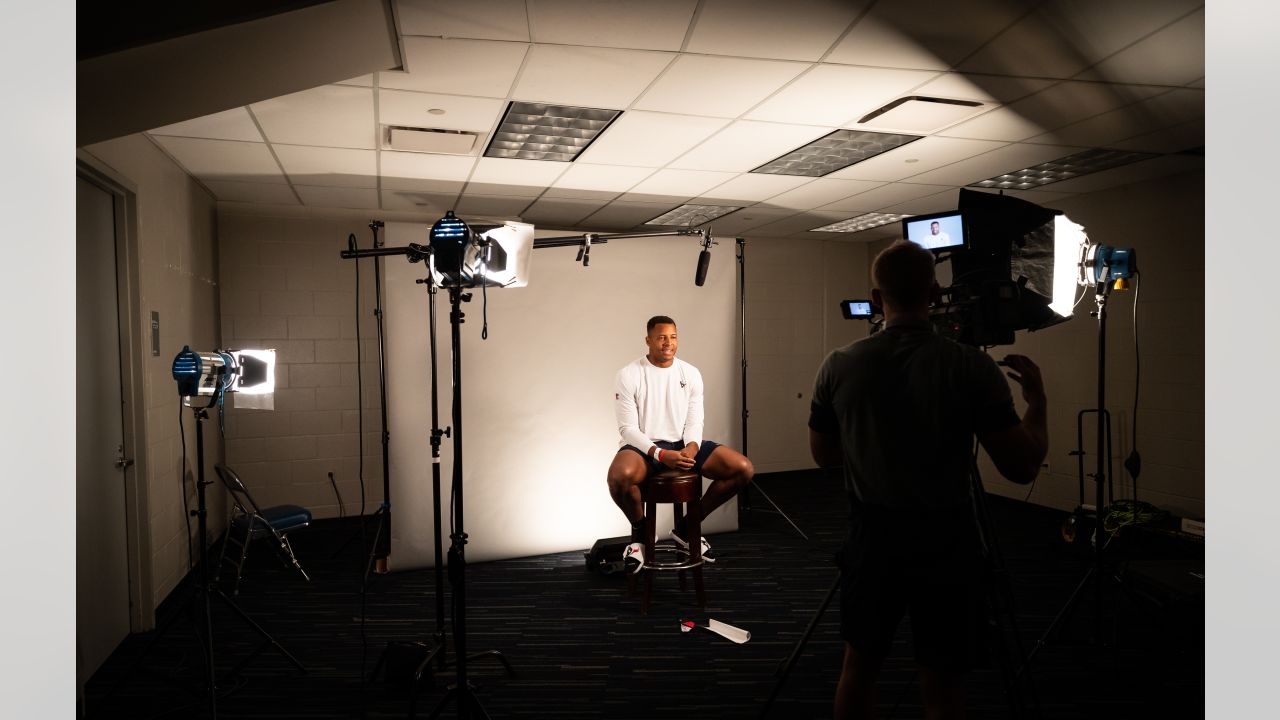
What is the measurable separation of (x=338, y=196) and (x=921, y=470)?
479 centimetres

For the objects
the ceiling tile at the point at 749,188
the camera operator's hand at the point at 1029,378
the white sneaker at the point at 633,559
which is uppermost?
the ceiling tile at the point at 749,188

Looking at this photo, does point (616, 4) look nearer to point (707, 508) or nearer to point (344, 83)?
point (344, 83)

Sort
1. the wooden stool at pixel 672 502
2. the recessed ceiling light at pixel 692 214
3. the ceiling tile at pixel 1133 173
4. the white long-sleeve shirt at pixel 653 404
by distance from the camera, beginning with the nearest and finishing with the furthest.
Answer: the wooden stool at pixel 672 502, the white long-sleeve shirt at pixel 653 404, the ceiling tile at pixel 1133 173, the recessed ceiling light at pixel 692 214

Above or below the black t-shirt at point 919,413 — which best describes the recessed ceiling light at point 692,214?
above

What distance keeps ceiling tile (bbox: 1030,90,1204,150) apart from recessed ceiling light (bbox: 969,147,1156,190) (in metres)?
0.28

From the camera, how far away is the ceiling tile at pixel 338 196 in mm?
4766

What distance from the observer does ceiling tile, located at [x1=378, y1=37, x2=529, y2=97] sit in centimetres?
252

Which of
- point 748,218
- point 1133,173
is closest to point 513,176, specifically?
point 748,218

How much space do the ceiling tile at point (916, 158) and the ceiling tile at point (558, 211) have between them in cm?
208

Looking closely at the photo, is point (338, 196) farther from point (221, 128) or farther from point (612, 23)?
point (612, 23)

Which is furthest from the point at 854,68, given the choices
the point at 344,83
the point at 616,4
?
the point at 344,83

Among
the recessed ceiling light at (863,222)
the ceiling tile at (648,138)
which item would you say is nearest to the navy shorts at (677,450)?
the ceiling tile at (648,138)

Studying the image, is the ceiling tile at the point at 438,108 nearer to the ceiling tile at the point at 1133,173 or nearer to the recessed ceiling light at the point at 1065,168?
the recessed ceiling light at the point at 1065,168

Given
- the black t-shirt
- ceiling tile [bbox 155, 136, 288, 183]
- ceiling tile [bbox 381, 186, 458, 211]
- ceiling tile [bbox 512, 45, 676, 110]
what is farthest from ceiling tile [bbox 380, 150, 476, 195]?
the black t-shirt
